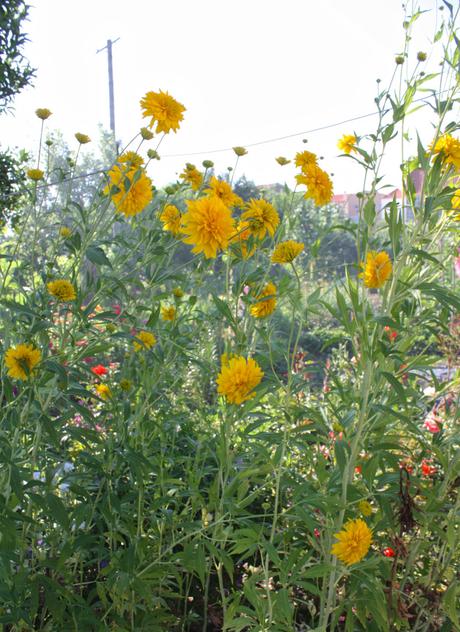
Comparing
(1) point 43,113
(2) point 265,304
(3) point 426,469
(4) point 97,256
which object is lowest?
(3) point 426,469

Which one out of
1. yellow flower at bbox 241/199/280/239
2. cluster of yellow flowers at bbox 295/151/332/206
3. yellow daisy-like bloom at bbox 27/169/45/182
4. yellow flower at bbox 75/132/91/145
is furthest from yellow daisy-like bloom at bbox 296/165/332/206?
yellow daisy-like bloom at bbox 27/169/45/182

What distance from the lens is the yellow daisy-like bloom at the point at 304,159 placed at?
4.93ft

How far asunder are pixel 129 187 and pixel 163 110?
20 centimetres

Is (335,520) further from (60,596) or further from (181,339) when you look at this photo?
(60,596)

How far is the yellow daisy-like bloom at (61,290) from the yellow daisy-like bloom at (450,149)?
821mm

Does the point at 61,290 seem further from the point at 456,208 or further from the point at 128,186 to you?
the point at 456,208

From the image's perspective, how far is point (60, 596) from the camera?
4.76ft

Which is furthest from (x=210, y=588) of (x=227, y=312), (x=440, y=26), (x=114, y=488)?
(x=440, y=26)

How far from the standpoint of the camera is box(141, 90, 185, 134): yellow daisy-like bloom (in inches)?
56.0

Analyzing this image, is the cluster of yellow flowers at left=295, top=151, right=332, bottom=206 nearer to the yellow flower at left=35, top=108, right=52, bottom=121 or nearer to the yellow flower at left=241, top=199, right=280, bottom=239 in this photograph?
the yellow flower at left=241, top=199, right=280, bottom=239

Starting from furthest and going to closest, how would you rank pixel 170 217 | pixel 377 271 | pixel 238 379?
pixel 170 217 < pixel 377 271 < pixel 238 379

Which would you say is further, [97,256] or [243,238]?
[243,238]

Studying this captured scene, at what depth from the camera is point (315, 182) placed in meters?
1.49

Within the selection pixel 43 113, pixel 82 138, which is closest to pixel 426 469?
pixel 82 138
